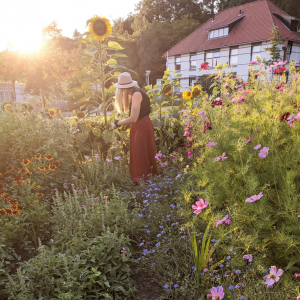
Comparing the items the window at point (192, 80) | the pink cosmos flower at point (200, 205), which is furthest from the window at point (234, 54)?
the pink cosmos flower at point (200, 205)

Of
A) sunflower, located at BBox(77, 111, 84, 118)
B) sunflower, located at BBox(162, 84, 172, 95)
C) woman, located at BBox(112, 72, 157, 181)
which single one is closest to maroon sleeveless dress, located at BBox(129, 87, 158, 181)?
woman, located at BBox(112, 72, 157, 181)

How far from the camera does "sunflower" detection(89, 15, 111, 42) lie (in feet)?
12.7

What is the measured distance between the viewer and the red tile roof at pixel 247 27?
20.5 meters

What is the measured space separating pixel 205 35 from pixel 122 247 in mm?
27395

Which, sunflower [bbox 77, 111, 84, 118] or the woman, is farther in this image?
sunflower [bbox 77, 111, 84, 118]

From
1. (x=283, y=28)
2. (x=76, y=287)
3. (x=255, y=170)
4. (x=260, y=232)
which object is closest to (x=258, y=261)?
(x=260, y=232)

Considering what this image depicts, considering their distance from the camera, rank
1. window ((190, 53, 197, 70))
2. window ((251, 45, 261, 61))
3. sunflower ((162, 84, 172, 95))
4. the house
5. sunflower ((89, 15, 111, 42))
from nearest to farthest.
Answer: sunflower ((89, 15, 111, 42))
sunflower ((162, 84, 172, 95))
the house
window ((251, 45, 261, 61))
window ((190, 53, 197, 70))

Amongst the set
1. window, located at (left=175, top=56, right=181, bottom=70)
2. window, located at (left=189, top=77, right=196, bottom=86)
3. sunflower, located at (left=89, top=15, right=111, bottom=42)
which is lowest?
window, located at (left=189, top=77, right=196, bottom=86)

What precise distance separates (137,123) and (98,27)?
1597mm

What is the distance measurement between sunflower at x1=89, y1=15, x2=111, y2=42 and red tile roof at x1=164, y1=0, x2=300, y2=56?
1971cm

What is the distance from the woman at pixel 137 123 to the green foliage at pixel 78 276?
67.0 inches

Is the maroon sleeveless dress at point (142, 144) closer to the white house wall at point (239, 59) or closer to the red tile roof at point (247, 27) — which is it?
the white house wall at point (239, 59)

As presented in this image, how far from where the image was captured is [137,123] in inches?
146

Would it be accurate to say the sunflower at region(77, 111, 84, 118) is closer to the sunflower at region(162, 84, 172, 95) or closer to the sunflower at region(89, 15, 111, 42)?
the sunflower at region(89, 15, 111, 42)
